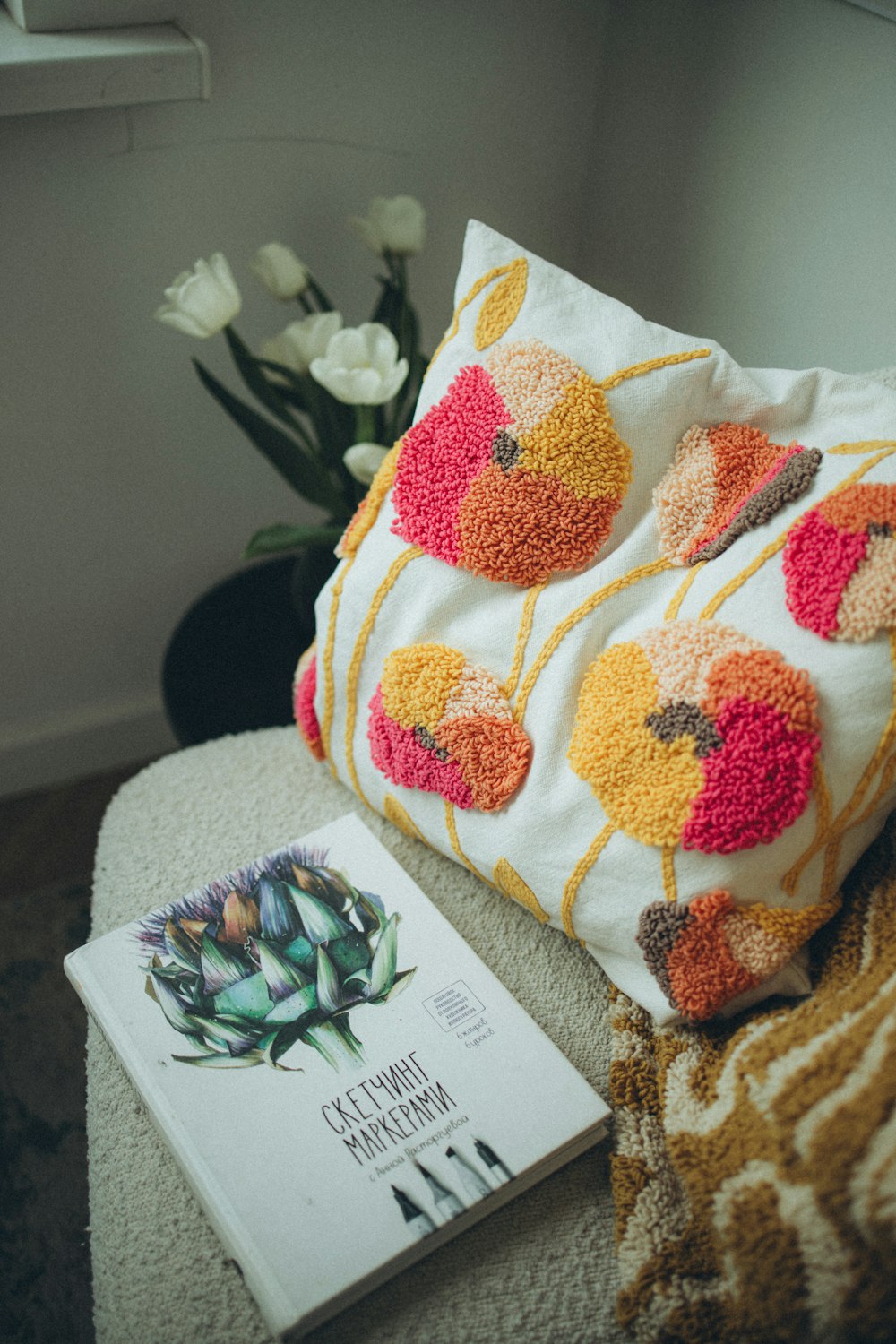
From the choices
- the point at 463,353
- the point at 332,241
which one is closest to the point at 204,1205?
the point at 463,353

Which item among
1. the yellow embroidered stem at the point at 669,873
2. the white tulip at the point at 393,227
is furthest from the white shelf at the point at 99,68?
the yellow embroidered stem at the point at 669,873

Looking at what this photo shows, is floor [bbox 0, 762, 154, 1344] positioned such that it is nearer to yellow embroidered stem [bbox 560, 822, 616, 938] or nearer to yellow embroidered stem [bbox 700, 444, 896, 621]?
yellow embroidered stem [bbox 560, 822, 616, 938]

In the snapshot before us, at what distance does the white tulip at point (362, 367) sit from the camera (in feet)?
2.84

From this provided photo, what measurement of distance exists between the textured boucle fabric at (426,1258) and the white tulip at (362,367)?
1.27ft

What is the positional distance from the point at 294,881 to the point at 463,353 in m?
0.40

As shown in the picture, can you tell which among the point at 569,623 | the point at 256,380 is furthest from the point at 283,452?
the point at 569,623

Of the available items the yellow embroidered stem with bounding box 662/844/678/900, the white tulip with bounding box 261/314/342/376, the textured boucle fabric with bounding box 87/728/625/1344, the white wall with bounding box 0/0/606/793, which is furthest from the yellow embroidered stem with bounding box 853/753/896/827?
the white wall with bounding box 0/0/606/793

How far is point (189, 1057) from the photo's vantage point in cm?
61

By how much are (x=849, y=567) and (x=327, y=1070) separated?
1.43 ft

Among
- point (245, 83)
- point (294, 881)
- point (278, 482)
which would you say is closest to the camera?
point (294, 881)

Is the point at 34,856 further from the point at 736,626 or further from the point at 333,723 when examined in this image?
the point at 736,626

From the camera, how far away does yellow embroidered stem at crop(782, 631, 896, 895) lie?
548 millimetres

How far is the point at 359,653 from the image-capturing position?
0.73m

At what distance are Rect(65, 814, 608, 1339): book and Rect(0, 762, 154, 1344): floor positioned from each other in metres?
0.43
